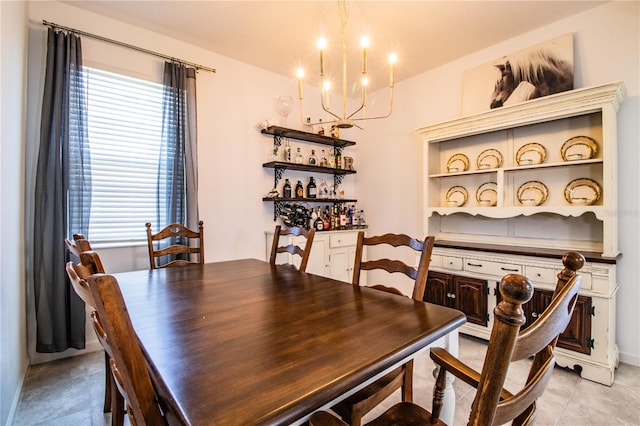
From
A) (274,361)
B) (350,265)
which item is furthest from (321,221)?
(274,361)

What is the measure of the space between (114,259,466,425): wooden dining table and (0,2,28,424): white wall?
30.3 inches

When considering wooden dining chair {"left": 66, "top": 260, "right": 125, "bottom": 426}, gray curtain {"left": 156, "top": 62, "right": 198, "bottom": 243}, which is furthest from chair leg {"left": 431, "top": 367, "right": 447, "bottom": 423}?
gray curtain {"left": 156, "top": 62, "right": 198, "bottom": 243}

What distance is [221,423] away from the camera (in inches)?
21.7

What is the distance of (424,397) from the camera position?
1849 mm

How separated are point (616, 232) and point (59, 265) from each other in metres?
4.12

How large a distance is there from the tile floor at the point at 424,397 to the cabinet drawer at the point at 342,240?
1.56 m

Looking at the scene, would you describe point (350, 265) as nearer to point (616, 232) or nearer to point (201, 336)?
point (616, 232)

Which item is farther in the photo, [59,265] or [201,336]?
[59,265]

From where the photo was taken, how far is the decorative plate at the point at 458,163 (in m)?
3.14

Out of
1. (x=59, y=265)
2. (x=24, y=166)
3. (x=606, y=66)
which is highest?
(x=606, y=66)

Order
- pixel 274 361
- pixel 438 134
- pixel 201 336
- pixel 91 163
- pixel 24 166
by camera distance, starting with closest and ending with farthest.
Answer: pixel 274 361 → pixel 201 336 → pixel 24 166 → pixel 91 163 → pixel 438 134

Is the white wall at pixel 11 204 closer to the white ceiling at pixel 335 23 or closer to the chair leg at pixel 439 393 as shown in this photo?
the white ceiling at pixel 335 23

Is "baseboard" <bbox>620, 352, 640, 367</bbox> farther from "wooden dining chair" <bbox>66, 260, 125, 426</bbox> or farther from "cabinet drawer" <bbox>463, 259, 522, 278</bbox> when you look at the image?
"wooden dining chair" <bbox>66, 260, 125, 426</bbox>

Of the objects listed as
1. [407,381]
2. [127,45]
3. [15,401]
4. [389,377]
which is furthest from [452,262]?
[127,45]
